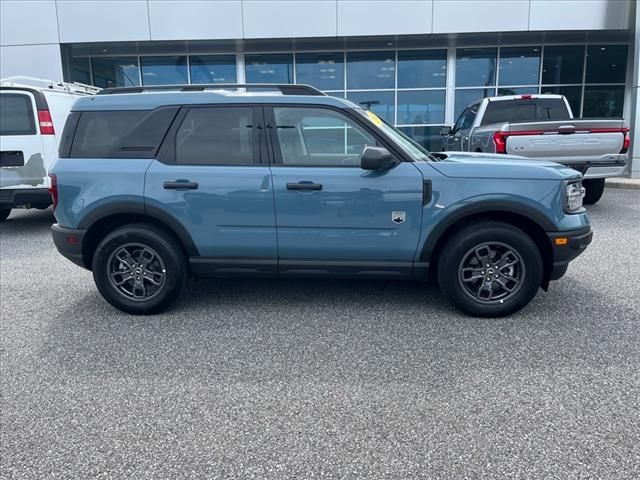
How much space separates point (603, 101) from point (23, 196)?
16.0 m

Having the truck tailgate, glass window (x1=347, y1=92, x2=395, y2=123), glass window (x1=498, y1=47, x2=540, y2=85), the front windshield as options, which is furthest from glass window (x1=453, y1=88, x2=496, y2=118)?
the front windshield

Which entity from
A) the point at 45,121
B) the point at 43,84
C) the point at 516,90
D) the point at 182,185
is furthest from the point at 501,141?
the point at 516,90

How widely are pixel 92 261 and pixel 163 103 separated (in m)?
1.53

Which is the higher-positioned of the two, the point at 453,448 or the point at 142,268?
the point at 142,268

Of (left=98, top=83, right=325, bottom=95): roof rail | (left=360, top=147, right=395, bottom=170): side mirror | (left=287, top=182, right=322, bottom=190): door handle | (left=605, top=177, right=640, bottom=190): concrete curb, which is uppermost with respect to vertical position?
(left=98, top=83, right=325, bottom=95): roof rail

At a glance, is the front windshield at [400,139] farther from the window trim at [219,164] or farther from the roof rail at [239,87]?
the window trim at [219,164]

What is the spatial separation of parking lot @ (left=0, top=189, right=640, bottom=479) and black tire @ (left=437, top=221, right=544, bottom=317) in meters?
0.15

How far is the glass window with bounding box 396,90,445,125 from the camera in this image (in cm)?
1564

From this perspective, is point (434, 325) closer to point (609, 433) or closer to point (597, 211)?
point (609, 433)

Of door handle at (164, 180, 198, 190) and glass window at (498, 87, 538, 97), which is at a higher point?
glass window at (498, 87, 538, 97)

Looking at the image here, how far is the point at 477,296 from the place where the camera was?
163 inches

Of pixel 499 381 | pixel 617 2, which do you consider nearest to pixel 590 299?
pixel 499 381

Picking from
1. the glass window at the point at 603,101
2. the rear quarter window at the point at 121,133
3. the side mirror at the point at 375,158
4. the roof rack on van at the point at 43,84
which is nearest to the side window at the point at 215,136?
the rear quarter window at the point at 121,133

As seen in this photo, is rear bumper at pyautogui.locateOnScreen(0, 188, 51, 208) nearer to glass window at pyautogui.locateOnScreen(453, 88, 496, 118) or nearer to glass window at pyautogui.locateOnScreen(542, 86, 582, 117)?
glass window at pyautogui.locateOnScreen(453, 88, 496, 118)
